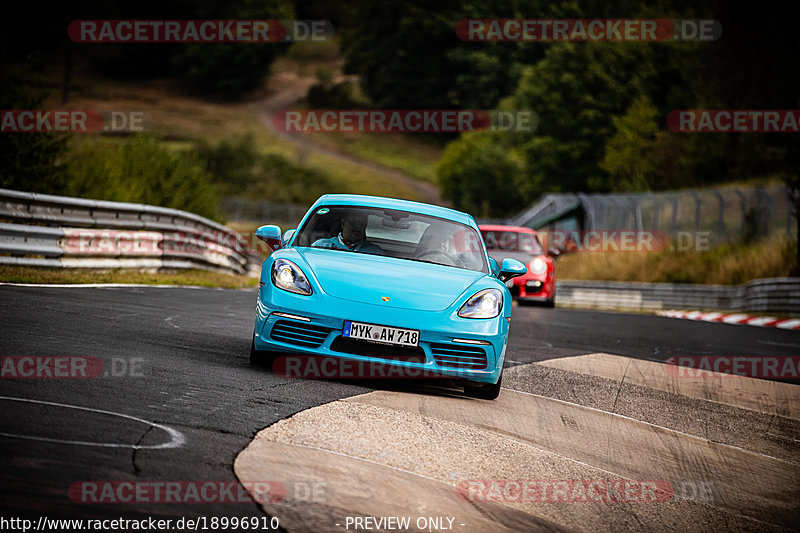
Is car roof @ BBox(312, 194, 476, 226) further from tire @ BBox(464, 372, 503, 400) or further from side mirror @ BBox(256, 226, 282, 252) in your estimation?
tire @ BBox(464, 372, 503, 400)

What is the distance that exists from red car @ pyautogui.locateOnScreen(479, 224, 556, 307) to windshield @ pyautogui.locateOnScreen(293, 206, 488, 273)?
33.9 feet

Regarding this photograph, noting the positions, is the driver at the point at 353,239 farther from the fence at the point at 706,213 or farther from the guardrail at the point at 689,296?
the fence at the point at 706,213

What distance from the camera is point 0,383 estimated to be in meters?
5.56

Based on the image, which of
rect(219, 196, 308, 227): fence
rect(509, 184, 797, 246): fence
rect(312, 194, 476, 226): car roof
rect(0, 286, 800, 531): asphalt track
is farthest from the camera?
rect(219, 196, 308, 227): fence

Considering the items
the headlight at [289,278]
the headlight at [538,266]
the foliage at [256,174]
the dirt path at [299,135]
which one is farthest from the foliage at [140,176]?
the dirt path at [299,135]

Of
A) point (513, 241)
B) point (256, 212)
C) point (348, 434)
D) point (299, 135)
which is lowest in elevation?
point (348, 434)

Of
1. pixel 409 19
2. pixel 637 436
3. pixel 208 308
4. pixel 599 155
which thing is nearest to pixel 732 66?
pixel 599 155

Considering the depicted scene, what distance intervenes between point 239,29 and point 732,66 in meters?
82.7

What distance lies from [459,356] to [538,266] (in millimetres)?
12169

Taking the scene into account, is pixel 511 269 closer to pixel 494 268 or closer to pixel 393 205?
pixel 494 268

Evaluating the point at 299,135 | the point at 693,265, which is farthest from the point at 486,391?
the point at 299,135

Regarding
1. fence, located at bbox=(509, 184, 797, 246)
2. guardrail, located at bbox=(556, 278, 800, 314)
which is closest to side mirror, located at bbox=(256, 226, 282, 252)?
guardrail, located at bbox=(556, 278, 800, 314)

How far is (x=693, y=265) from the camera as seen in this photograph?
30.0 m

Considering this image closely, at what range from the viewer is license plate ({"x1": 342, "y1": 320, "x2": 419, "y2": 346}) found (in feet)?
22.4
